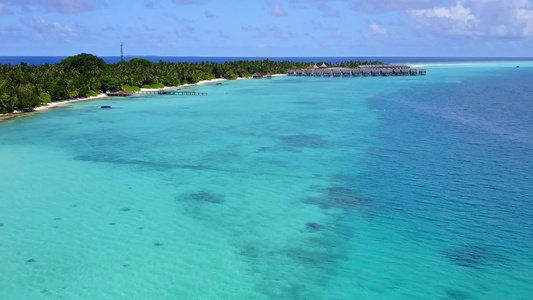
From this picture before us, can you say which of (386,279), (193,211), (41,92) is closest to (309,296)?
(386,279)

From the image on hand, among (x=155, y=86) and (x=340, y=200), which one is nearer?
(x=340, y=200)

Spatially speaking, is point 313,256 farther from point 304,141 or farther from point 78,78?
point 78,78

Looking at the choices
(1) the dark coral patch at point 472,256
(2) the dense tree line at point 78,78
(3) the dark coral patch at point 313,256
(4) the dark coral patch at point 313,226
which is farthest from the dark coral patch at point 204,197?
(2) the dense tree line at point 78,78

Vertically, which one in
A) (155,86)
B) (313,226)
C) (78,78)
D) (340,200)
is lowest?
(313,226)

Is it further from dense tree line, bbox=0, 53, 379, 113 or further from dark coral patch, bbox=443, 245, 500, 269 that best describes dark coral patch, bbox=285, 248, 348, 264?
dense tree line, bbox=0, 53, 379, 113

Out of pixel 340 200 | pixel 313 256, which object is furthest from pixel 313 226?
pixel 340 200

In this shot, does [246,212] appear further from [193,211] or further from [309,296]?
[309,296]

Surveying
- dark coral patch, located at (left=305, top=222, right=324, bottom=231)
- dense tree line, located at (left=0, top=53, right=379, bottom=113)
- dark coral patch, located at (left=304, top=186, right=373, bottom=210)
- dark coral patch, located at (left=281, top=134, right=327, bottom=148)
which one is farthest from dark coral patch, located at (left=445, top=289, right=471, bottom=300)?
dense tree line, located at (left=0, top=53, right=379, bottom=113)
